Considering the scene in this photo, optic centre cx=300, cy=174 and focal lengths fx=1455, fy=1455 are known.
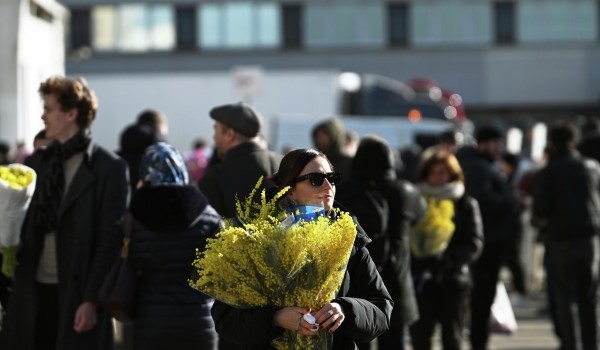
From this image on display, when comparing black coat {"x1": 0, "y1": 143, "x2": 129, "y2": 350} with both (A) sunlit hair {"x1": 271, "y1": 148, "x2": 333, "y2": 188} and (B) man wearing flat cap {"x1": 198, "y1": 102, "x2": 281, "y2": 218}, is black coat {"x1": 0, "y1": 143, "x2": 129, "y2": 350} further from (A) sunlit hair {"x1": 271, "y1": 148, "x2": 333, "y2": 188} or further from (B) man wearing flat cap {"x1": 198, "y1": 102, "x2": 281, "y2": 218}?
(A) sunlit hair {"x1": 271, "y1": 148, "x2": 333, "y2": 188}

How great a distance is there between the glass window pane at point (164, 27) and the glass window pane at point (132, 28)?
328mm

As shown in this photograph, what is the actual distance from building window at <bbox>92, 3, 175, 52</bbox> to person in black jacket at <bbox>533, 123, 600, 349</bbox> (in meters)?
41.9

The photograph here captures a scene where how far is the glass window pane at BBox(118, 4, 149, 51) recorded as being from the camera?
52625mm

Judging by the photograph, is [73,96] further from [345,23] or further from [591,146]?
[345,23]

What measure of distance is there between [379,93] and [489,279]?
55.0 feet

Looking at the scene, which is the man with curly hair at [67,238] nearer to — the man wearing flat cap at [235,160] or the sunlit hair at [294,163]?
the man wearing flat cap at [235,160]

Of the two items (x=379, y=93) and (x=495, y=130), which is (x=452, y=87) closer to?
(x=379, y=93)

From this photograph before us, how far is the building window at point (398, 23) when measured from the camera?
5281cm

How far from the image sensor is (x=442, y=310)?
407 inches

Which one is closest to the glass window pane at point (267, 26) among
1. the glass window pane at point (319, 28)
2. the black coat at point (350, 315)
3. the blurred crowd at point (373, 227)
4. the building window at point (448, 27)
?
the glass window pane at point (319, 28)

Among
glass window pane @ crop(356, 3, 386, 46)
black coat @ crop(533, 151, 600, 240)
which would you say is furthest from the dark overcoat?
glass window pane @ crop(356, 3, 386, 46)

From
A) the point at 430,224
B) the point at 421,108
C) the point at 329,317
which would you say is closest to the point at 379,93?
the point at 421,108

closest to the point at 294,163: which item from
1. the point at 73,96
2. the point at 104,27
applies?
the point at 73,96

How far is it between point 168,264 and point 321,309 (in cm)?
199
